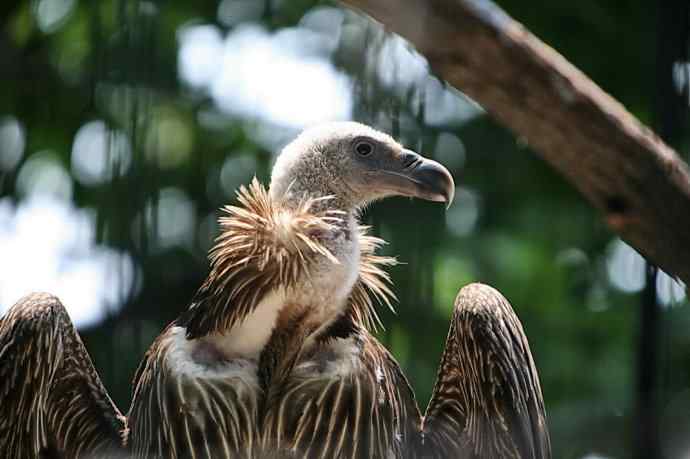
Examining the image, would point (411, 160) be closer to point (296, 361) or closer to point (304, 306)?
point (304, 306)

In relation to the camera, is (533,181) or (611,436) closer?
(611,436)

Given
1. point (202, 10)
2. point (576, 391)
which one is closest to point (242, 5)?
point (202, 10)

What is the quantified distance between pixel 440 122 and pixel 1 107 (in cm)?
226

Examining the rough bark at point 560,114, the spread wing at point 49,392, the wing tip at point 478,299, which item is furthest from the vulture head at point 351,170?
the rough bark at point 560,114

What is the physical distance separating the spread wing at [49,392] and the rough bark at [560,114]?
2093 mm

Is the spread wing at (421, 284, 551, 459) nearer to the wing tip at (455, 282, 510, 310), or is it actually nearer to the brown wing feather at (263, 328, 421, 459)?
the wing tip at (455, 282, 510, 310)

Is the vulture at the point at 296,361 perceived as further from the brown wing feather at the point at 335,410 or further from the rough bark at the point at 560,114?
the rough bark at the point at 560,114

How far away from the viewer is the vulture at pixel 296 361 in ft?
12.1

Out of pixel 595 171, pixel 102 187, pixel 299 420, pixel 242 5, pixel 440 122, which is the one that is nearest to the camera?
pixel 595 171

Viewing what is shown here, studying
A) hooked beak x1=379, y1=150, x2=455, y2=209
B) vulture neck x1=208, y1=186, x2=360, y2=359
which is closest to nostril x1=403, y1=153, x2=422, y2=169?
hooked beak x1=379, y1=150, x2=455, y2=209

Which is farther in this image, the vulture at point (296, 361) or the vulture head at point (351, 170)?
the vulture head at point (351, 170)

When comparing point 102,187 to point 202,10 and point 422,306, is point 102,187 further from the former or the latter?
point 422,306

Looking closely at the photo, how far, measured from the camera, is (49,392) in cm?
411

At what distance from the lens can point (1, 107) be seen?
250 inches
